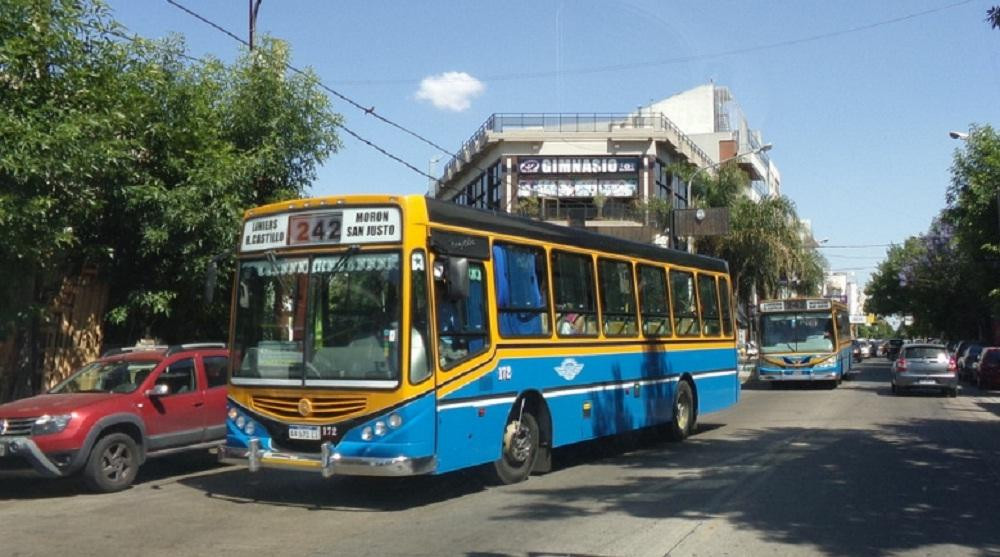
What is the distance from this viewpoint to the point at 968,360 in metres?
38.3

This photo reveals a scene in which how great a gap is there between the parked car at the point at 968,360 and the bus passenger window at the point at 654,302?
25.5 m

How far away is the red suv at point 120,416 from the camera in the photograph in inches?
410

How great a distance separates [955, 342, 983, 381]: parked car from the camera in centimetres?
3685

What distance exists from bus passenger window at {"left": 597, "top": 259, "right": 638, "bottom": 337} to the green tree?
501 cm

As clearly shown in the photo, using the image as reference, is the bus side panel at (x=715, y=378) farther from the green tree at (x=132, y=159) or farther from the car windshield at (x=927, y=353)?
the car windshield at (x=927, y=353)

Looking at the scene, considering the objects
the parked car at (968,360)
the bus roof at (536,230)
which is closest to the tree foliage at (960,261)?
the parked car at (968,360)

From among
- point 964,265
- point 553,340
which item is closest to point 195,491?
point 553,340

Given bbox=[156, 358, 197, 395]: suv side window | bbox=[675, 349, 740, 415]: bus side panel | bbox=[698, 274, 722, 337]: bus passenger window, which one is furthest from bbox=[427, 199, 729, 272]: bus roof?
bbox=[156, 358, 197, 395]: suv side window

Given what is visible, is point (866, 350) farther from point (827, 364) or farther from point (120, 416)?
point (120, 416)

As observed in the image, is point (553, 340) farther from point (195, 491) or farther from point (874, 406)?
point (874, 406)

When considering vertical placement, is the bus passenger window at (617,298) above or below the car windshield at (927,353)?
above

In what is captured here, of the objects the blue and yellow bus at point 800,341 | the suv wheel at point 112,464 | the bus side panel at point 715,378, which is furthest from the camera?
the blue and yellow bus at point 800,341

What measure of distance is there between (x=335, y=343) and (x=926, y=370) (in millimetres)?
22100

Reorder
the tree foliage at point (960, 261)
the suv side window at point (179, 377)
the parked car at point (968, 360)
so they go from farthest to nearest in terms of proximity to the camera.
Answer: the parked car at point (968, 360), the tree foliage at point (960, 261), the suv side window at point (179, 377)
